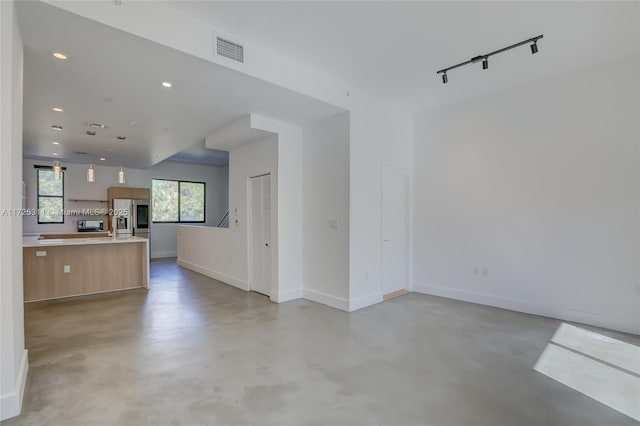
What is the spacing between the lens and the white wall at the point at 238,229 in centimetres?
512

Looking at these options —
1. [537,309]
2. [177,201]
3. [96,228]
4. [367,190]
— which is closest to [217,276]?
[367,190]

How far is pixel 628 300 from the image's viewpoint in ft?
12.0

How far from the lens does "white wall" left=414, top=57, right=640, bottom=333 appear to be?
373cm

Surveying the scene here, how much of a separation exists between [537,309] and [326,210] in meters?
3.23

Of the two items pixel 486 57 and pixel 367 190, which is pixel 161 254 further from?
pixel 486 57

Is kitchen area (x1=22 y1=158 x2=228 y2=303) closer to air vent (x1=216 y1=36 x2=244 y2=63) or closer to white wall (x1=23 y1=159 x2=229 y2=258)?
white wall (x1=23 y1=159 x2=229 y2=258)

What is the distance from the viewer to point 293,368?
279 cm

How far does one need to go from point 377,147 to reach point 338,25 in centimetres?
221

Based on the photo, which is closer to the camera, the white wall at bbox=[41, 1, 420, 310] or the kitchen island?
the white wall at bbox=[41, 1, 420, 310]

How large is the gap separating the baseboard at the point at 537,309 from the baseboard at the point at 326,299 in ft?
5.73

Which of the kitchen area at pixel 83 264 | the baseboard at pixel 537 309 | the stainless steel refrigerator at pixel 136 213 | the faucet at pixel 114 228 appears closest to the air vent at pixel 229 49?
the kitchen area at pixel 83 264

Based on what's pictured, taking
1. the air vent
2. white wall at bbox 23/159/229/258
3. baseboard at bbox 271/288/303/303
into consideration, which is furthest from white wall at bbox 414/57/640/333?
white wall at bbox 23/159/229/258

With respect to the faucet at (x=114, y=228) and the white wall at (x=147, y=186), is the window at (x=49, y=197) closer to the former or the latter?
the white wall at (x=147, y=186)

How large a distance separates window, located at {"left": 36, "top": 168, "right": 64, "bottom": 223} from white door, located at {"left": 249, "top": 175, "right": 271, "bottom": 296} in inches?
258
